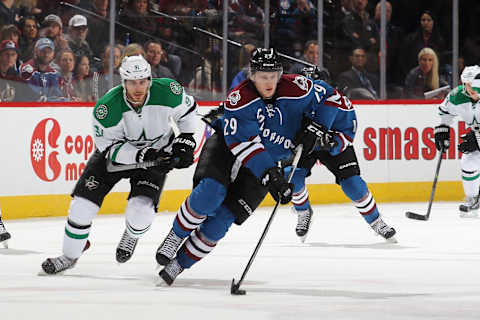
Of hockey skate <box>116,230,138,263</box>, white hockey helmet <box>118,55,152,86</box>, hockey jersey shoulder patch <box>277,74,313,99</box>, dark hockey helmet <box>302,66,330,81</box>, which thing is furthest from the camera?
dark hockey helmet <box>302,66,330,81</box>

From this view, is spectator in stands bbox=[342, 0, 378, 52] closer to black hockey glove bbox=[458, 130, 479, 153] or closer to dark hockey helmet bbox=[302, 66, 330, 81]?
black hockey glove bbox=[458, 130, 479, 153]

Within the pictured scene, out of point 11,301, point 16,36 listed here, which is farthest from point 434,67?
point 11,301

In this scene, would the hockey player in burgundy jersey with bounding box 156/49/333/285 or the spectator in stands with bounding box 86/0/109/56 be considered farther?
the spectator in stands with bounding box 86/0/109/56

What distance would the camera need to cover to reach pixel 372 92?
9.30m

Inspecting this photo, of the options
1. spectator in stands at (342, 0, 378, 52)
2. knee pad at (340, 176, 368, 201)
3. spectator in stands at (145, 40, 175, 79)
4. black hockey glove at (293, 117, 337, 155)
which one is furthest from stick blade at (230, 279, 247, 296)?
spectator in stands at (342, 0, 378, 52)

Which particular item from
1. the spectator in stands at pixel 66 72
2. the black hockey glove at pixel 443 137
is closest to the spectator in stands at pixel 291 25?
the spectator in stands at pixel 66 72

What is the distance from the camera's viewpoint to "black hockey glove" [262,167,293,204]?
3912mm

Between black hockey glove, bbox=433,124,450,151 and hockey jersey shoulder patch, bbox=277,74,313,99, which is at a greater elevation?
hockey jersey shoulder patch, bbox=277,74,313,99

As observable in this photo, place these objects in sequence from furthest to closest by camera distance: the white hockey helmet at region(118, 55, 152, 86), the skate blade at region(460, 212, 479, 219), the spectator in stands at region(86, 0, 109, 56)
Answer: the spectator in stands at region(86, 0, 109, 56), the skate blade at region(460, 212, 479, 219), the white hockey helmet at region(118, 55, 152, 86)

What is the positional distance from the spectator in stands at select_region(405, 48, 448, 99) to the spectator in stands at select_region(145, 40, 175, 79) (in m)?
2.32

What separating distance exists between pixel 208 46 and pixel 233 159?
4864 mm

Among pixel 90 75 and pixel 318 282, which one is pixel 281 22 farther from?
pixel 318 282

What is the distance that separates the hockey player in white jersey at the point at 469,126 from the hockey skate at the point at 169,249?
348cm

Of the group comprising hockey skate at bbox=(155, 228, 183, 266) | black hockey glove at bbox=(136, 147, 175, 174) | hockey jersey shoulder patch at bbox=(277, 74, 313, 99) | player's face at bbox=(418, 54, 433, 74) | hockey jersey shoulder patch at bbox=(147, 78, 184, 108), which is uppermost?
hockey jersey shoulder patch at bbox=(277, 74, 313, 99)
